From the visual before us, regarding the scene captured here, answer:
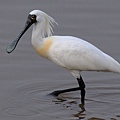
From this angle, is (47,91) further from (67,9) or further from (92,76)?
(67,9)

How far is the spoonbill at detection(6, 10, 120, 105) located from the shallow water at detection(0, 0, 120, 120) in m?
0.34

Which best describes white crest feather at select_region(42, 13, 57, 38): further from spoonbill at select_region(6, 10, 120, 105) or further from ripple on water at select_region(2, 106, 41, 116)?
ripple on water at select_region(2, 106, 41, 116)

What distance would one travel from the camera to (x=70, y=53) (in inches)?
433

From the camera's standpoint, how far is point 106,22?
14.4 metres

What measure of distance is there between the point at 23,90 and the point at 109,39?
2830 mm

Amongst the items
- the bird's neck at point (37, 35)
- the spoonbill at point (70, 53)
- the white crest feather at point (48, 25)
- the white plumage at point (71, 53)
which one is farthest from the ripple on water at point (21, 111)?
the white crest feather at point (48, 25)

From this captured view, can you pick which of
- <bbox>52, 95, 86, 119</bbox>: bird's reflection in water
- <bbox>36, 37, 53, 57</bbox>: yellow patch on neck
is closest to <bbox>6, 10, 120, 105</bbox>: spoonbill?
<bbox>36, 37, 53, 57</bbox>: yellow patch on neck

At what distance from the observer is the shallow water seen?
10.5m

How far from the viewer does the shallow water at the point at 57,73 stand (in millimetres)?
10461

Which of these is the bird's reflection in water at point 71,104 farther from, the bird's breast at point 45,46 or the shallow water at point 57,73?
the bird's breast at point 45,46

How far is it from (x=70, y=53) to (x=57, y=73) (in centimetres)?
121

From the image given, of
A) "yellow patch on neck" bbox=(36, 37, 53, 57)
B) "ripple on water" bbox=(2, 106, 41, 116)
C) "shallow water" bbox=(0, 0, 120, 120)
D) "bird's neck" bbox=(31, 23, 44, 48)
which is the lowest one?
"ripple on water" bbox=(2, 106, 41, 116)

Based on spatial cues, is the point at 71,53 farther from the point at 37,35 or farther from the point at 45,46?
the point at 37,35

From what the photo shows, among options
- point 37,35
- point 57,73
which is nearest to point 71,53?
point 37,35
